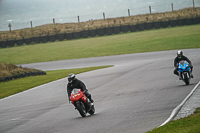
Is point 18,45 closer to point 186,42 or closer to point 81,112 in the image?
point 186,42

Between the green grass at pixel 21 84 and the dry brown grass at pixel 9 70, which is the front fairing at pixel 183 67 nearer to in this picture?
the green grass at pixel 21 84

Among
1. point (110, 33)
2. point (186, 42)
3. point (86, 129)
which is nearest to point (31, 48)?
point (110, 33)

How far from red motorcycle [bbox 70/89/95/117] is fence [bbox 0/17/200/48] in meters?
40.2

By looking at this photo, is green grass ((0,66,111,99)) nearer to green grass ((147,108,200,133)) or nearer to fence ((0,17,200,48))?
green grass ((147,108,200,133))

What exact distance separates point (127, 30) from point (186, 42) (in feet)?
54.3

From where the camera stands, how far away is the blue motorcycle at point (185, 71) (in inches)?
569

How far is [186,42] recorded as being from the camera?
35.5m

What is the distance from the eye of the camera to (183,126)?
7.12m

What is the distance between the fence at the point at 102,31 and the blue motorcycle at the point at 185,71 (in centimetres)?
3545

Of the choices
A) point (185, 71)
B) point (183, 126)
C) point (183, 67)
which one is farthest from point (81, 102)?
point (183, 67)

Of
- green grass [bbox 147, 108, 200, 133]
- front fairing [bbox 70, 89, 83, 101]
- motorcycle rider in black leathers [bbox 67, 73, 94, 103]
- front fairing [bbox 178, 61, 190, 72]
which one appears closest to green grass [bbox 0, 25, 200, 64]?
front fairing [bbox 178, 61, 190, 72]

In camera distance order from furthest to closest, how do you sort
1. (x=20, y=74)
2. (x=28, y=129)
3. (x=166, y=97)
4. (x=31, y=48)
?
(x=31, y=48), (x=20, y=74), (x=166, y=97), (x=28, y=129)

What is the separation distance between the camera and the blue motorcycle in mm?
14458

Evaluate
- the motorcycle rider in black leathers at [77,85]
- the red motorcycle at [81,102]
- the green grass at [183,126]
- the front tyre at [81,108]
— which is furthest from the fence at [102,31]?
the green grass at [183,126]
